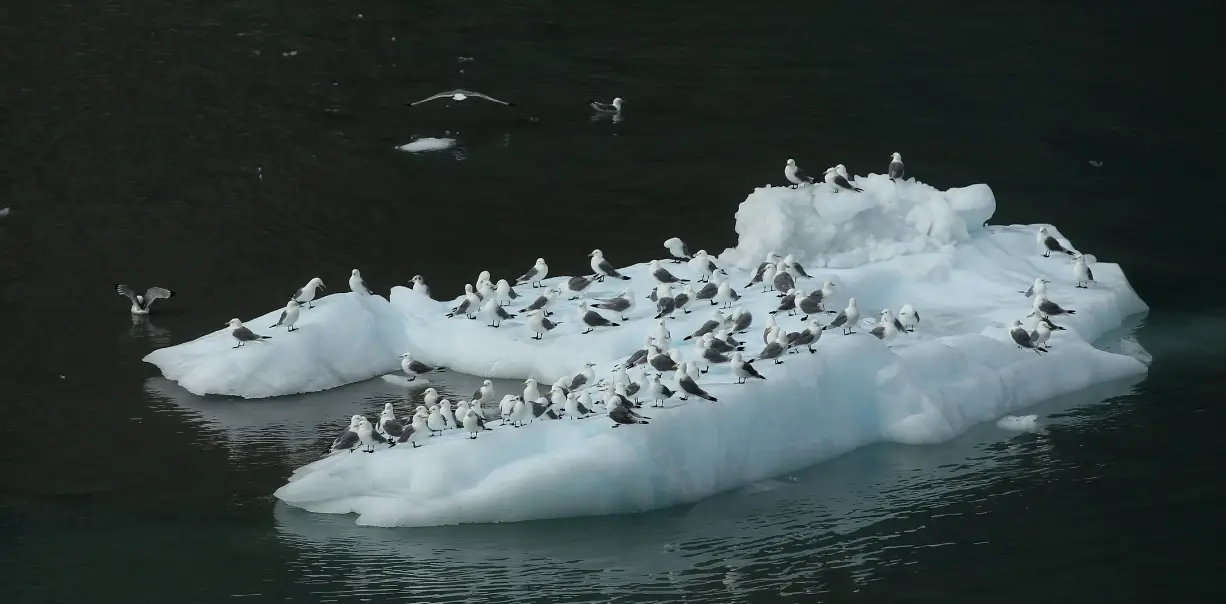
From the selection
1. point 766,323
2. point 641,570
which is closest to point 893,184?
point 766,323

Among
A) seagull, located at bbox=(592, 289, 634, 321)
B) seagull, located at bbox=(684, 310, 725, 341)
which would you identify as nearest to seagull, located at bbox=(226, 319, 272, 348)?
seagull, located at bbox=(592, 289, 634, 321)

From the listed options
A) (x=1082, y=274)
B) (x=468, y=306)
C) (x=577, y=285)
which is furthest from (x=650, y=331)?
(x=1082, y=274)

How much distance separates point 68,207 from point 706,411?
1928cm

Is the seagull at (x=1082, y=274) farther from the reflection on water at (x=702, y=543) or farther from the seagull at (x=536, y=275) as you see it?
the seagull at (x=536, y=275)

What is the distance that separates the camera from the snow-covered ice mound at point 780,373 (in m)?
23.2

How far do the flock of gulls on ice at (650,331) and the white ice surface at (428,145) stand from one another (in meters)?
10.5

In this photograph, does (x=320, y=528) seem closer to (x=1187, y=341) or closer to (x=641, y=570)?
(x=641, y=570)

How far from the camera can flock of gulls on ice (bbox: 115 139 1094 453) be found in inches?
949

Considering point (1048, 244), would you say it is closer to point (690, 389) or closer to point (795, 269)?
point (795, 269)

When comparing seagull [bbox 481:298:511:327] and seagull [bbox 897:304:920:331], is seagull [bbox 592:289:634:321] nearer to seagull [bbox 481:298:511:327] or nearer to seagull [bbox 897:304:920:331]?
seagull [bbox 481:298:511:327]

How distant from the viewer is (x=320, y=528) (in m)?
23.1

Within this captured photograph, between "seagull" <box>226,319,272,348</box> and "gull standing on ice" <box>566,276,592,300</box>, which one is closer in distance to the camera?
"seagull" <box>226,319,272,348</box>

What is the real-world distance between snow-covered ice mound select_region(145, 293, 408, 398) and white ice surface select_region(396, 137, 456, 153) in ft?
41.9

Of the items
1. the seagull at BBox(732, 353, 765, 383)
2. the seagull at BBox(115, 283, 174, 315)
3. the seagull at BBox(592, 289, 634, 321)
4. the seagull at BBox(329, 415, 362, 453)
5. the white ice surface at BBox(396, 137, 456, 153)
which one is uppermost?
the white ice surface at BBox(396, 137, 456, 153)
